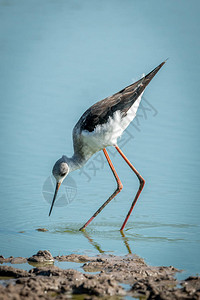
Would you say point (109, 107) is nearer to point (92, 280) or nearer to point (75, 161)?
point (75, 161)

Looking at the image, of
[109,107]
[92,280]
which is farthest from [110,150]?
[92,280]

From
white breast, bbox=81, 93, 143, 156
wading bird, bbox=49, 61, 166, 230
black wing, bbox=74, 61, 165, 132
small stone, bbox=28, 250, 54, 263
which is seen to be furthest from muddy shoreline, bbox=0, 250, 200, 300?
black wing, bbox=74, 61, 165, 132

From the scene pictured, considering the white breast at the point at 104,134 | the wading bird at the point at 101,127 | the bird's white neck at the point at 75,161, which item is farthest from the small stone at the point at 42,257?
the white breast at the point at 104,134

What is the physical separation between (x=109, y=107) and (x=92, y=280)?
12.3 feet

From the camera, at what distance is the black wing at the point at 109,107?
27.8ft

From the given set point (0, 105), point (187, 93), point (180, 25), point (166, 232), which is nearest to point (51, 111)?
point (0, 105)

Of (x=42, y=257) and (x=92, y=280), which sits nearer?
(x=92, y=280)

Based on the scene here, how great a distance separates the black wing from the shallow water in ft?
4.55

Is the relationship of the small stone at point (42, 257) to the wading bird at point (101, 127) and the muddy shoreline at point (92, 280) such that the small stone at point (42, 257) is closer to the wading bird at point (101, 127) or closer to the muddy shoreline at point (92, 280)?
the muddy shoreline at point (92, 280)

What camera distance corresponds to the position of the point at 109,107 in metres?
8.68

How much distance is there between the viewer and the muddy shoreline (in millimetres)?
5336

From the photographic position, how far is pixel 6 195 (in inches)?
350

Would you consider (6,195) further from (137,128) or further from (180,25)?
(180,25)

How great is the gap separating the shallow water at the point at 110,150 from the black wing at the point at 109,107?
139 centimetres
